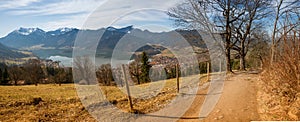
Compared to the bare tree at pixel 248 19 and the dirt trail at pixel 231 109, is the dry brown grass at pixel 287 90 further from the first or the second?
the bare tree at pixel 248 19

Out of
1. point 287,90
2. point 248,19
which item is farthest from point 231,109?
point 248,19

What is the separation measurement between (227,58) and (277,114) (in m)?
16.2

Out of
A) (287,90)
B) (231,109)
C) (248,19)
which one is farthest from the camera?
(248,19)

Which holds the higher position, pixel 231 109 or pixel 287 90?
pixel 287 90

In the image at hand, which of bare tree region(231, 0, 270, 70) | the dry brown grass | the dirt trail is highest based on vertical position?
bare tree region(231, 0, 270, 70)

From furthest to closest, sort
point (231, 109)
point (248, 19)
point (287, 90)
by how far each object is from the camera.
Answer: point (248, 19), point (231, 109), point (287, 90)

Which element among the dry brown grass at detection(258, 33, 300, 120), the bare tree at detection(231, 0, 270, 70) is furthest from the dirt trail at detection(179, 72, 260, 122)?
the bare tree at detection(231, 0, 270, 70)

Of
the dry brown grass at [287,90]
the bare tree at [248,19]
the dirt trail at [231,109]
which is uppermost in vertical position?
the bare tree at [248,19]

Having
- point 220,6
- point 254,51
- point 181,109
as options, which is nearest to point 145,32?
point 181,109

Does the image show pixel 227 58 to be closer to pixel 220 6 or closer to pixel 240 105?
pixel 220 6

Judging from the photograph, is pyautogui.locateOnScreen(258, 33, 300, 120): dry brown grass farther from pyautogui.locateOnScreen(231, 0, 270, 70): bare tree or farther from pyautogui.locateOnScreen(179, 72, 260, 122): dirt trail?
pyautogui.locateOnScreen(231, 0, 270, 70): bare tree

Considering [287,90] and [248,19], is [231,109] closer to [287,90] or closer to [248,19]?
[287,90]

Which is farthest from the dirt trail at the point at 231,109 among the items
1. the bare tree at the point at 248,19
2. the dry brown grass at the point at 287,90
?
the bare tree at the point at 248,19

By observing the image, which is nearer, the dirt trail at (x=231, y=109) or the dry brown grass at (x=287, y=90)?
the dry brown grass at (x=287, y=90)
